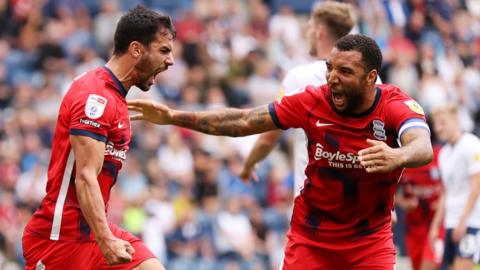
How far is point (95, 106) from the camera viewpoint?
7.32 metres

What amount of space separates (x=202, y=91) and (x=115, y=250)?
11.8m

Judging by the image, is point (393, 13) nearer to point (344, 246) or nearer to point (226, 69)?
point (226, 69)

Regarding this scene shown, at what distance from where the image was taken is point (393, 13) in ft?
70.4

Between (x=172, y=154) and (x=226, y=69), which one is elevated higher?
(x=226, y=69)

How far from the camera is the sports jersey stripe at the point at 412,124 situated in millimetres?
7395

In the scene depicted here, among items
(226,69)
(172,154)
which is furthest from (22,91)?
(226,69)

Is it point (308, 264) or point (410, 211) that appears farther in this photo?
point (410, 211)

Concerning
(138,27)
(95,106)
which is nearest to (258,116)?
(138,27)

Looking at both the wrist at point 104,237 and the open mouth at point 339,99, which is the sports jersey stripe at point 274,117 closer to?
the open mouth at point 339,99

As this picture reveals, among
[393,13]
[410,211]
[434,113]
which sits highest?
[393,13]

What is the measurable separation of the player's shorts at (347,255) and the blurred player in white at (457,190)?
387cm

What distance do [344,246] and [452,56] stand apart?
13.9 meters

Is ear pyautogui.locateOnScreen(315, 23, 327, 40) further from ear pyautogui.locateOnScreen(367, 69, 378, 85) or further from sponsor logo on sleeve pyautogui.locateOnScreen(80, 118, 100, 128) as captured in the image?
sponsor logo on sleeve pyautogui.locateOnScreen(80, 118, 100, 128)

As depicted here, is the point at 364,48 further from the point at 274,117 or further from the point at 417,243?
the point at 417,243
